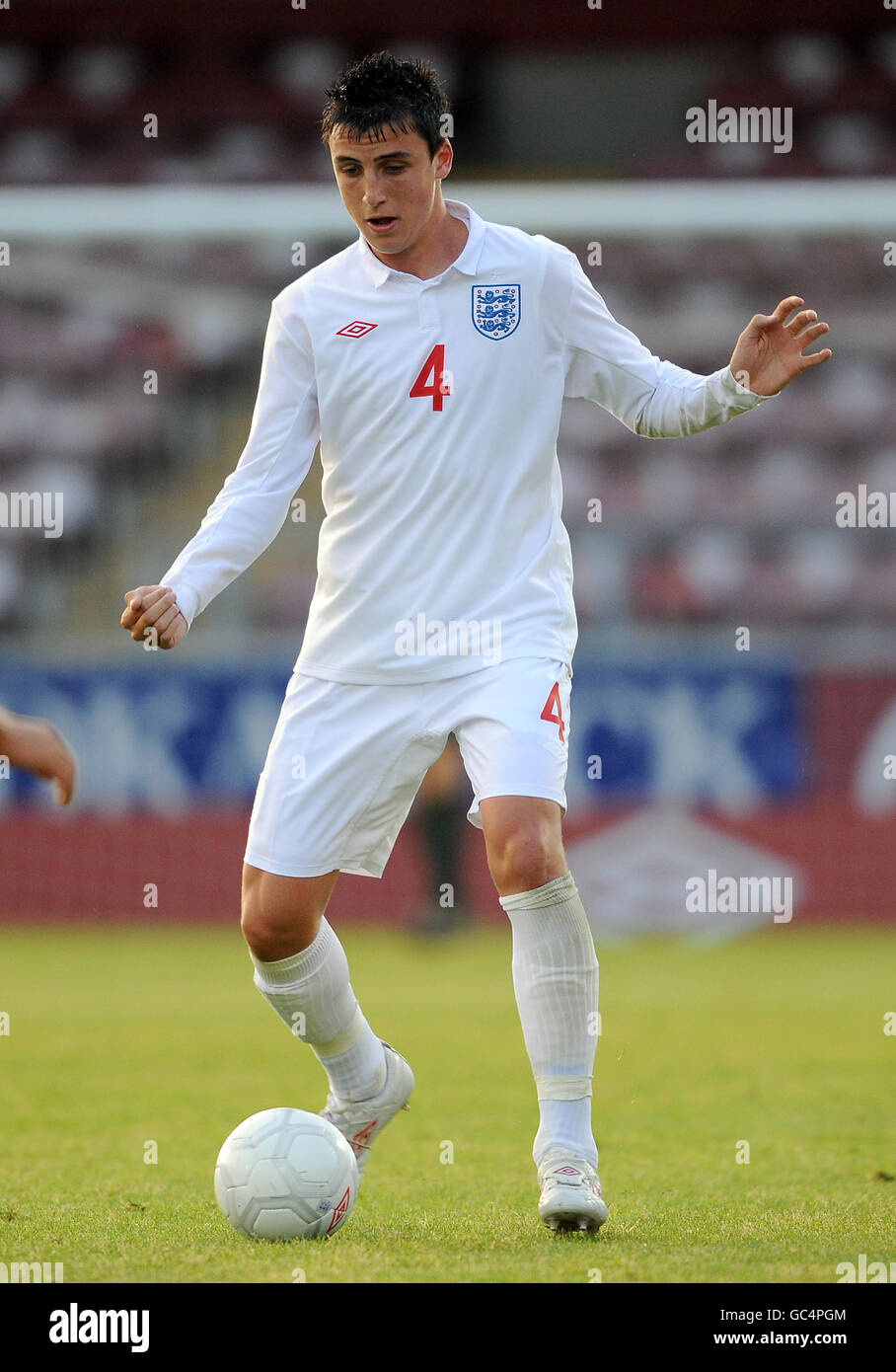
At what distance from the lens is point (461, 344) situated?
12.1ft

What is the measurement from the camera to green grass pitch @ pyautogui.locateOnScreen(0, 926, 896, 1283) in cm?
326

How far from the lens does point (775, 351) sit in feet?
12.2

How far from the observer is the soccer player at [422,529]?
354 centimetres

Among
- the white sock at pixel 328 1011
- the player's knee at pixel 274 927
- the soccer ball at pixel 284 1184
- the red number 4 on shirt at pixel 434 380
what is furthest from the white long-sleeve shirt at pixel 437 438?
the soccer ball at pixel 284 1184

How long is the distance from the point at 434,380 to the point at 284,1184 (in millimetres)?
1570

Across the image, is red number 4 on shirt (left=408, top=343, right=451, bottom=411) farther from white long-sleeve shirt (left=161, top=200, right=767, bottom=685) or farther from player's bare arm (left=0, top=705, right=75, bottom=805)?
player's bare arm (left=0, top=705, right=75, bottom=805)

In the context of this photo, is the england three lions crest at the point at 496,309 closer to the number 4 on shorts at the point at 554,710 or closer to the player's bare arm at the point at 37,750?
the number 4 on shorts at the point at 554,710

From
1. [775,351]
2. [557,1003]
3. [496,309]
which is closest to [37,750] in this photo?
[557,1003]

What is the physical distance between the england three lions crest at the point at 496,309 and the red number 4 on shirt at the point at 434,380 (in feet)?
0.34

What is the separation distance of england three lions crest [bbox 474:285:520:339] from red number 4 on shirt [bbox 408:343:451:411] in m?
0.10

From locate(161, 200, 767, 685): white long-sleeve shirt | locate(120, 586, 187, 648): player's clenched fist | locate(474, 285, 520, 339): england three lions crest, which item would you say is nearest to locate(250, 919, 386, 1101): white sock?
locate(161, 200, 767, 685): white long-sleeve shirt

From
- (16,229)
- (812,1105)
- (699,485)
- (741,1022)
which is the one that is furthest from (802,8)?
(812,1105)

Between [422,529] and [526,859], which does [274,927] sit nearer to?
[526,859]

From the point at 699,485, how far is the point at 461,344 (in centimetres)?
1056
